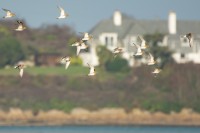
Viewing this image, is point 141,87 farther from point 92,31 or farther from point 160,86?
point 92,31

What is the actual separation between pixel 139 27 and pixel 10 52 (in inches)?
461

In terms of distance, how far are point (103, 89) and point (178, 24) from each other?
1981 cm

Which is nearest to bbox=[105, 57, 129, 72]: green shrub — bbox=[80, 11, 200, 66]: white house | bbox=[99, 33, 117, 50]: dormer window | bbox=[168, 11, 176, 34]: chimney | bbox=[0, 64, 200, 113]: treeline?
bbox=[0, 64, 200, 113]: treeline

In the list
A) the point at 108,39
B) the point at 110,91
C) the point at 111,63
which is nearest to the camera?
the point at 110,91

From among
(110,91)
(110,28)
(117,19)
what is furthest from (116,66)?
(117,19)

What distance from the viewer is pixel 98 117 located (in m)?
89.2

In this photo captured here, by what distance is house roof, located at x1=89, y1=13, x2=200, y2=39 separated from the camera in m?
108

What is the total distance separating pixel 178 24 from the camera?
110 meters

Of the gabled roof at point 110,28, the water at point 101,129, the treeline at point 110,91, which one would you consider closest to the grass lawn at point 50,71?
the treeline at point 110,91

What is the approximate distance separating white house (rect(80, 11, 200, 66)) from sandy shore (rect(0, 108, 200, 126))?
1480 centimetres

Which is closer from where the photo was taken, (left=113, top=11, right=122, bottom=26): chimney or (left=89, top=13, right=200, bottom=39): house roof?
(left=89, top=13, right=200, bottom=39): house roof

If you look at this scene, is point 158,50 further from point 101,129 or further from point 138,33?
point 101,129

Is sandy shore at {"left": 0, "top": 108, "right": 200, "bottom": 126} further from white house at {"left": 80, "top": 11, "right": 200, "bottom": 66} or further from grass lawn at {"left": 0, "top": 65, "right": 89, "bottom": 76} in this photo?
white house at {"left": 80, "top": 11, "right": 200, "bottom": 66}

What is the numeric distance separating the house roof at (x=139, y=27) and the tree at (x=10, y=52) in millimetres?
6426
